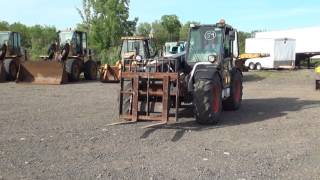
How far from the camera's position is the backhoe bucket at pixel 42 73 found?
79.5ft

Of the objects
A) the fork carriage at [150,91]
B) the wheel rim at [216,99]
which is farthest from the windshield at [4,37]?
the wheel rim at [216,99]

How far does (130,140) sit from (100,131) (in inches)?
44.9

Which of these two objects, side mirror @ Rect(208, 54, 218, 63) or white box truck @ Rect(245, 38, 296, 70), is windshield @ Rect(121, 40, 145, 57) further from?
white box truck @ Rect(245, 38, 296, 70)

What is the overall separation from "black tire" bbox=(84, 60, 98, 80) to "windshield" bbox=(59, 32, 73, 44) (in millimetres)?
1592

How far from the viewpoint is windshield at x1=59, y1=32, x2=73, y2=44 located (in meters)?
27.7

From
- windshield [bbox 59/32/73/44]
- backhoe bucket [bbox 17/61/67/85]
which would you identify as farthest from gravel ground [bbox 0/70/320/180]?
windshield [bbox 59/32/73/44]

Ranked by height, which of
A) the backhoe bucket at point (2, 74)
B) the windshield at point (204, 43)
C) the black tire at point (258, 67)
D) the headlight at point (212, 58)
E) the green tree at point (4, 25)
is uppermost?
the green tree at point (4, 25)

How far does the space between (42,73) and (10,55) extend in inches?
169

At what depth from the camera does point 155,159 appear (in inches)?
322

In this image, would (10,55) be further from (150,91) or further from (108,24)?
(108,24)

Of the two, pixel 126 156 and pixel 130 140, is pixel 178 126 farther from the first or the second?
pixel 126 156

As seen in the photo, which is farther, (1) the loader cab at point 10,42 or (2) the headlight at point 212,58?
(1) the loader cab at point 10,42

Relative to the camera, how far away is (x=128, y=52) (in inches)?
1039

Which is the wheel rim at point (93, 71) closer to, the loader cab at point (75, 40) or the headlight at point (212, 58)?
the loader cab at point (75, 40)
